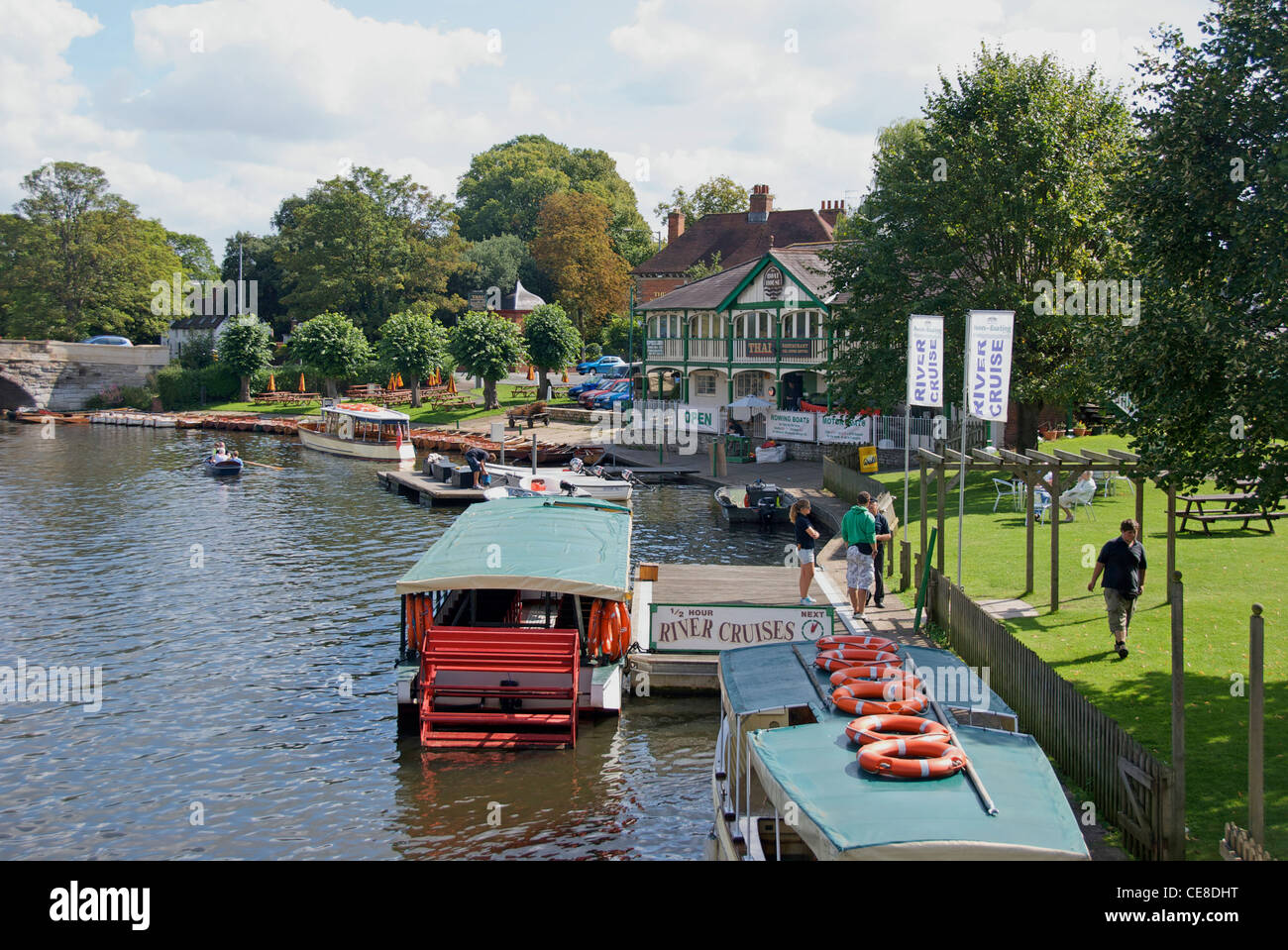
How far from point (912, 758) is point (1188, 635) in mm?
10340

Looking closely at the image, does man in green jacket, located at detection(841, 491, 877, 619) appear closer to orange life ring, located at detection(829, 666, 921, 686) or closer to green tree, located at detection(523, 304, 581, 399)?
orange life ring, located at detection(829, 666, 921, 686)

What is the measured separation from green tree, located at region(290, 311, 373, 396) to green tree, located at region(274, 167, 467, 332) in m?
13.7

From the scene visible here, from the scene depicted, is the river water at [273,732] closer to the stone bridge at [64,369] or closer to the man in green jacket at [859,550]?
the man in green jacket at [859,550]

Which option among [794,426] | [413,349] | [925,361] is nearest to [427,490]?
[794,426]

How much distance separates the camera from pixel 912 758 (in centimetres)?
973

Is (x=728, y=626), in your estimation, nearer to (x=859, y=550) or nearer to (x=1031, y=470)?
(x=859, y=550)

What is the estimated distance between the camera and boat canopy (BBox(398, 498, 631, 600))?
710 inches

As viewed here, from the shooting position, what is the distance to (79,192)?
334 ft

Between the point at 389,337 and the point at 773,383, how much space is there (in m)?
29.4

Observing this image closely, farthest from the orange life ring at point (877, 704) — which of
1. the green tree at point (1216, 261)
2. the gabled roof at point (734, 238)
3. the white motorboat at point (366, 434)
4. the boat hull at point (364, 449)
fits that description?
the gabled roof at point (734, 238)
